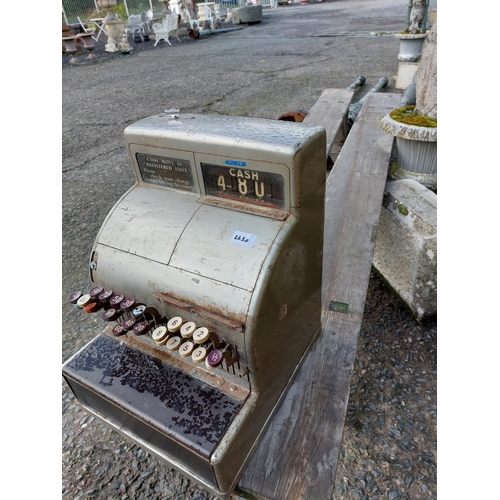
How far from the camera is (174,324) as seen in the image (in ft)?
3.34

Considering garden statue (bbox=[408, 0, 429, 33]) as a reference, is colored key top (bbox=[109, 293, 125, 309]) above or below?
below

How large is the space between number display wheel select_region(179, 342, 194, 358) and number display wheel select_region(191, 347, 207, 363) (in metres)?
0.02

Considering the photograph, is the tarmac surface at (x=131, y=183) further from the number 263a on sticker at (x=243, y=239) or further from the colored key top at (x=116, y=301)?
the number 263a on sticker at (x=243, y=239)

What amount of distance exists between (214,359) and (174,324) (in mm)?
173

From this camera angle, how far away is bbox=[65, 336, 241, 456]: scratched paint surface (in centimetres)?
95

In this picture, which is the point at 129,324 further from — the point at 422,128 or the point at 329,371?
the point at 422,128

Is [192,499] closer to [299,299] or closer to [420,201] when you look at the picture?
[299,299]

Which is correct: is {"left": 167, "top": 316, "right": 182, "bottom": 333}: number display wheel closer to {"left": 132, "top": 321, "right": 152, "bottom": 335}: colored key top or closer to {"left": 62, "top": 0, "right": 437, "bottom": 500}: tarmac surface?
{"left": 132, "top": 321, "right": 152, "bottom": 335}: colored key top

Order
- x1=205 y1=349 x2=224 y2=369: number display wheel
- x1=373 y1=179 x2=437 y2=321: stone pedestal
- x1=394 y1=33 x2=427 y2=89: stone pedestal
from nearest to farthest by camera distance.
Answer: x1=205 y1=349 x2=224 y2=369: number display wheel < x1=373 y1=179 x2=437 y2=321: stone pedestal < x1=394 y1=33 x2=427 y2=89: stone pedestal

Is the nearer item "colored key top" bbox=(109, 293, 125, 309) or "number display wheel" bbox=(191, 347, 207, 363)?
"number display wheel" bbox=(191, 347, 207, 363)

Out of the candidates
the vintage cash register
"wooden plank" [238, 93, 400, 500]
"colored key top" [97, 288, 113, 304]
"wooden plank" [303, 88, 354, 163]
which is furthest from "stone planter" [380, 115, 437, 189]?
"colored key top" [97, 288, 113, 304]

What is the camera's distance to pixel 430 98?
2.18 meters

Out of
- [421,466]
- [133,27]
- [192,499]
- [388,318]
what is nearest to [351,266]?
[388,318]

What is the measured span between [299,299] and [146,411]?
1.79 feet
